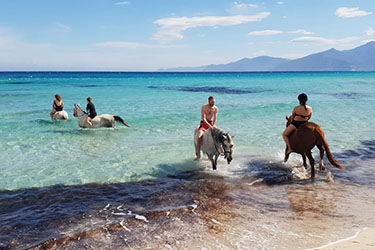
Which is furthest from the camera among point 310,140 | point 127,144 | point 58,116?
point 58,116

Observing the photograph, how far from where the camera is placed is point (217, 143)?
8.94m

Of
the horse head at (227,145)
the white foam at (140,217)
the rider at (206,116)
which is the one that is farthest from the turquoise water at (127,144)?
the white foam at (140,217)

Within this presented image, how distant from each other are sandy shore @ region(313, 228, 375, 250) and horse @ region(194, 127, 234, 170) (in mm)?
3515

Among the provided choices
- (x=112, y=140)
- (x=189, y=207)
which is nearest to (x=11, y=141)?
(x=112, y=140)

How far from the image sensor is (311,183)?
8.65 m

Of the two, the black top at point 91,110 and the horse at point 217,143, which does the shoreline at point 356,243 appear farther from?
the black top at point 91,110

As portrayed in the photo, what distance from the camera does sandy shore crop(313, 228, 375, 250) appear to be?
5.08 m

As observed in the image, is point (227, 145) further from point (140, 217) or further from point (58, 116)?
point (58, 116)

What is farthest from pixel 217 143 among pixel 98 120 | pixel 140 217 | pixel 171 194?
pixel 98 120

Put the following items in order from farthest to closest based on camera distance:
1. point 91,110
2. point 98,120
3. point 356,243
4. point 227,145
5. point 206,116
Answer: point 98,120 < point 91,110 < point 206,116 < point 227,145 < point 356,243

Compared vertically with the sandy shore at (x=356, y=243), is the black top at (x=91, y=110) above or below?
above

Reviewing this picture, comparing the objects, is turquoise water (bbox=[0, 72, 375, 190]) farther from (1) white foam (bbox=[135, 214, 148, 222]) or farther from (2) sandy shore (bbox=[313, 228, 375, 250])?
(2) sandy shore (bbox=[313, 228, 375, 250])

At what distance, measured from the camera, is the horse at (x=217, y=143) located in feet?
27.7

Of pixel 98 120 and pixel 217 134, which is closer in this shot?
pixel 217 134
